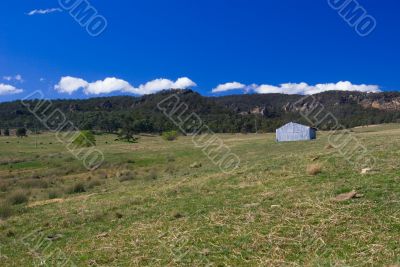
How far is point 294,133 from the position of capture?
74.4 m

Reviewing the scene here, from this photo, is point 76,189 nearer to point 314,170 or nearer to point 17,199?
point 17,199

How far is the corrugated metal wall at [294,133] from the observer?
7388 centimetres

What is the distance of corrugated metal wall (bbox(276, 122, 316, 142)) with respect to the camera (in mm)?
73875

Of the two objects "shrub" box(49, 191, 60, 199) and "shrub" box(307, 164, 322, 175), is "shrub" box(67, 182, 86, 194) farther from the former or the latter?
"shrub" box(307, 164, 322, 175)

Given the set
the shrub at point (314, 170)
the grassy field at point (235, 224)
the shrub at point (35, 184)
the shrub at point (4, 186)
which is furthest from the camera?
the shrub at point (35, 184)

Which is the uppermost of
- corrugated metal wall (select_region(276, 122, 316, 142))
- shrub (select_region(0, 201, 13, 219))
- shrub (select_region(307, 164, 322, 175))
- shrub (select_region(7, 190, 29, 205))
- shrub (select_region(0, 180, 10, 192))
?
corrugated metal wall (select_region(276, 122, 316, 142))

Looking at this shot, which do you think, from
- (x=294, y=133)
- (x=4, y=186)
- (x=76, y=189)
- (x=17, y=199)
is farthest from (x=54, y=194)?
(x=294, y=133)

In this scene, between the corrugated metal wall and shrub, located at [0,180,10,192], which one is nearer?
shrub, located at [0,180,10,192]

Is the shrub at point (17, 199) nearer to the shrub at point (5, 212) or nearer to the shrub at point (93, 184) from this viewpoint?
Result: the shrub at point (5, 212)

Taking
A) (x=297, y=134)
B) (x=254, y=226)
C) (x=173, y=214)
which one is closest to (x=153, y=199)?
(x=173, y=214)

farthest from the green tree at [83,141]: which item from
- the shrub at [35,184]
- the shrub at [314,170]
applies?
the shrub at [314,170]

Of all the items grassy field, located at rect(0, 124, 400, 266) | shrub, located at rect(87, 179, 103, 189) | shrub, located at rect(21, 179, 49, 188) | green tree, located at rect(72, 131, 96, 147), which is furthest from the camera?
green tree, located at rect(72, 131, 96, 147)

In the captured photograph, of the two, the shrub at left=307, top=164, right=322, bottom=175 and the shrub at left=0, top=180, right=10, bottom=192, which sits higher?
the shrub at left=307, top=164, right=322, bottom=175

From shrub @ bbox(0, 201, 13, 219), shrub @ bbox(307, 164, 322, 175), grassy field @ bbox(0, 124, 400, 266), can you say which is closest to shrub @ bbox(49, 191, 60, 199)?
grassy field @ bbox(0, 124, 400, 266)
